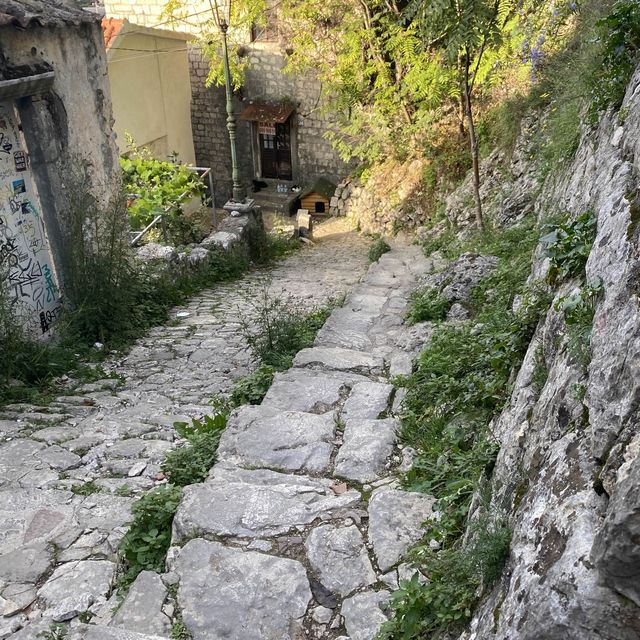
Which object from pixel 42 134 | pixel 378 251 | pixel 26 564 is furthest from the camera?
pixel 378 251

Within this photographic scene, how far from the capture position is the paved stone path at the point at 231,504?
9.37ft

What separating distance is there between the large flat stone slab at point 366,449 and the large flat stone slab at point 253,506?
0.17 m

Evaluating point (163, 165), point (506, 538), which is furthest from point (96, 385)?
point (163, 165)

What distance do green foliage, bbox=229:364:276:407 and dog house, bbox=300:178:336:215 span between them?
1329 centimetres

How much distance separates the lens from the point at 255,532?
3281 millimetres

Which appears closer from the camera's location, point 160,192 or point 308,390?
point 308,390

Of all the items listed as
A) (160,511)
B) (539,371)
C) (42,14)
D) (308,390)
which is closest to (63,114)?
(42,14)

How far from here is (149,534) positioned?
3457 millimetres

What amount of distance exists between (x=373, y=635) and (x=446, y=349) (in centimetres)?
261

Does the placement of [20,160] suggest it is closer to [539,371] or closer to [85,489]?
[85,489]

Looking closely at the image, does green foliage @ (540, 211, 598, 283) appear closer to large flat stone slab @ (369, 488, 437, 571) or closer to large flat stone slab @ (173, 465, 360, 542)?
large flat stone slab @ (369, 488, 437, 571)

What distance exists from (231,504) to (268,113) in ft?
52.9

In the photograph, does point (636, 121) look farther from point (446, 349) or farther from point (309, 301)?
point (309, 301)

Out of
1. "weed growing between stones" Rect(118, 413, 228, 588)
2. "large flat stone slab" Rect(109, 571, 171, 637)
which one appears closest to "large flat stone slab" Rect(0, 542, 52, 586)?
"weed growing between stones" Rect(118, 413, 228, 588)
